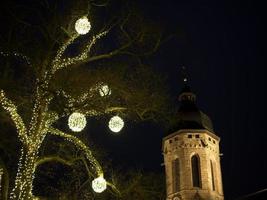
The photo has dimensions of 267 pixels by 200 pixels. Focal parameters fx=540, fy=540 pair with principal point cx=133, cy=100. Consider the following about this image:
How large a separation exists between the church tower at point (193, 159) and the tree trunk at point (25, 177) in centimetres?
2570

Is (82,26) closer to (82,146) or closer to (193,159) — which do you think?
(82,146)

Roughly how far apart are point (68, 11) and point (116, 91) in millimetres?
2016

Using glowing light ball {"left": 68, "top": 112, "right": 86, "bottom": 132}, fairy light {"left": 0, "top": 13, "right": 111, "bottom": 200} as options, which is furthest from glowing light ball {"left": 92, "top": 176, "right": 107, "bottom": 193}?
glowing light ball {"left": 68, "top": 112, "right": 86, "bottom": 132}

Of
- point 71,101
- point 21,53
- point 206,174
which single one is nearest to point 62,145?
point 71,101

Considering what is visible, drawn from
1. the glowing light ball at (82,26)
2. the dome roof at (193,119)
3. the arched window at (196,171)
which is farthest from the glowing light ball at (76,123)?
the arched window at (196,171)

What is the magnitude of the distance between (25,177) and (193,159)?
27.8 metres

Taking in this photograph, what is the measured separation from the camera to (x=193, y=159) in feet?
122

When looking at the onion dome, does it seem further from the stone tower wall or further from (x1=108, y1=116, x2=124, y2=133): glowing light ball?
(x1=108, y1=116, x2=124, y2=133): glowing light ball

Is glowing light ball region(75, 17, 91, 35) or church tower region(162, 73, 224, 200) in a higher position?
church tower region(162, 73, 224, 200)

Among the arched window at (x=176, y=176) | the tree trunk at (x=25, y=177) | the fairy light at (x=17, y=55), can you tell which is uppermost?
the arched window at (x=176, y=176)

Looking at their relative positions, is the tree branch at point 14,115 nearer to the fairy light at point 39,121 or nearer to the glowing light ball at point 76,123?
the fairy light at point 39,121

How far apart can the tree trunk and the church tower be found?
2570cm

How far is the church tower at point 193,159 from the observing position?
36.0 m

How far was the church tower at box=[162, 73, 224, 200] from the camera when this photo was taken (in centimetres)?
3600
